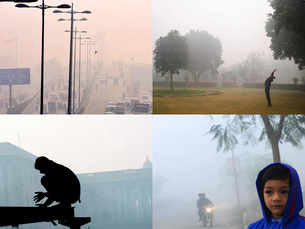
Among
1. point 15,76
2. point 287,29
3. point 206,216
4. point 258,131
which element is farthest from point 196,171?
point 15,76

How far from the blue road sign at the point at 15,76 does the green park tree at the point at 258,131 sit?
172 centimetres

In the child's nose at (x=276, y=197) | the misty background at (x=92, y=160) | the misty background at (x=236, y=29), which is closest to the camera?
the child's nose at (x=276, y=197)

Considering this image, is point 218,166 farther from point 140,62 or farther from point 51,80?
point 51,80

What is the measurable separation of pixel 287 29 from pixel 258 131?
973 millimetres

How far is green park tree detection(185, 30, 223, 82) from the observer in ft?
12.5

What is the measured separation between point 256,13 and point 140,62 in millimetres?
1148

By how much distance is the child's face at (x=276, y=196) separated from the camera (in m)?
2.84

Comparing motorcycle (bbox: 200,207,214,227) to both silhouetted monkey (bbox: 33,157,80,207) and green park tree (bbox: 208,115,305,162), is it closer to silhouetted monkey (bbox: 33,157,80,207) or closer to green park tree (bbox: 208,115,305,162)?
green park tree (bbox: 208,115,305,162)

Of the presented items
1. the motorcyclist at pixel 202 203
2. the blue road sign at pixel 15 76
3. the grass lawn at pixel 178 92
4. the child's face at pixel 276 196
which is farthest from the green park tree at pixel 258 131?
the blue road sign at pixel 15 76

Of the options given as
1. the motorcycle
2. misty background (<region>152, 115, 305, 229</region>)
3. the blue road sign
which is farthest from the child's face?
the blue road sign

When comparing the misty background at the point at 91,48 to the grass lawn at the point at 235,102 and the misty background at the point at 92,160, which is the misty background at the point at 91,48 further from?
the grass lawn at the point at 235,102

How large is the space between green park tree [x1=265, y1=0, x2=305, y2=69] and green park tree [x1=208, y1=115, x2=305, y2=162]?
55 cm

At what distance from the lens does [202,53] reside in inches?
152

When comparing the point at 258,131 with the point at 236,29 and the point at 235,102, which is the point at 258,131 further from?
the point at 236,29
